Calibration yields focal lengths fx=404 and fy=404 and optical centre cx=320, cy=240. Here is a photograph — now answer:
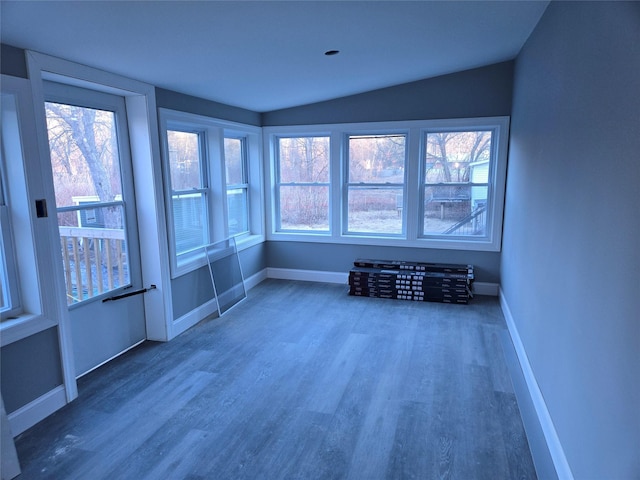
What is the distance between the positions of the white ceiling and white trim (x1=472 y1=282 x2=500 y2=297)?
7.97ft

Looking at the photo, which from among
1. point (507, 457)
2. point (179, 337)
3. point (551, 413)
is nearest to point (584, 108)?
point (551, 413)

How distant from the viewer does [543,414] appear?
90.8 inches

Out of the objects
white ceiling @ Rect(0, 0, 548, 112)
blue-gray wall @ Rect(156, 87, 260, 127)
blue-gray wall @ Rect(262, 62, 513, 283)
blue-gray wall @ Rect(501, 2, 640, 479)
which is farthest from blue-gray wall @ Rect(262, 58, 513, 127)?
blue-gray wall @ Rect(501, 2, 640, 479)

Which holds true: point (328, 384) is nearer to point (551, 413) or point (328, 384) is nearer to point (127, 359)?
point (551, 413)

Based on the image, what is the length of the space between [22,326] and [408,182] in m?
3.88

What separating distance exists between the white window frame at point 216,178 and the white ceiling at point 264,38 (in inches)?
11.8

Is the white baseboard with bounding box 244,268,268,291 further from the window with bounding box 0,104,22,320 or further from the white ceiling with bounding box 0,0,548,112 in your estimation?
the window with bounding box 0,104,22,320

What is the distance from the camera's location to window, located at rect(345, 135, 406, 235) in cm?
488

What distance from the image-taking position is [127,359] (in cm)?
323

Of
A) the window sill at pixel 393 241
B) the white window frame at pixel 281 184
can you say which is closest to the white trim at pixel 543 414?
the window sill at pixel 393 241

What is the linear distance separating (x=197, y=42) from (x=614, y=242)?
2.42 m

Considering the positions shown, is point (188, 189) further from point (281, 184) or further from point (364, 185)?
point (364, 185)

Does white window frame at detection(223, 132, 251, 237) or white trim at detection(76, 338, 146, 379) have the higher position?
white window frame at detection(223, 132, 251, 237)

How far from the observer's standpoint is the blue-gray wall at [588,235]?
135 centimetres
